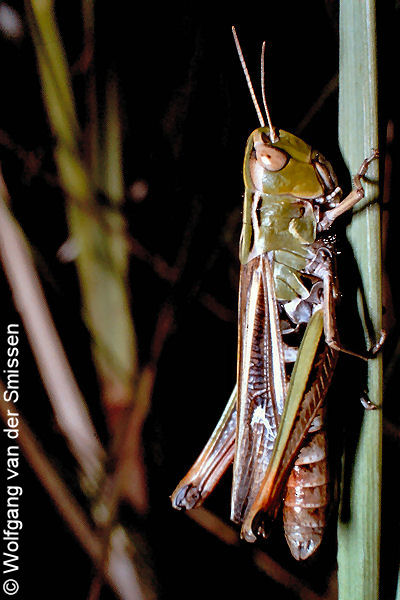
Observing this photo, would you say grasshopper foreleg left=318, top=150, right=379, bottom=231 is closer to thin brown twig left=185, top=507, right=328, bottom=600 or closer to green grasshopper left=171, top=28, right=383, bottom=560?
green grasshopper left=171, top=28, right=383, bottom=560

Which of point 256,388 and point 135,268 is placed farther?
point 135,268

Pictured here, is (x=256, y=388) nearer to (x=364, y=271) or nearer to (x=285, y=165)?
(x=364, y=271)

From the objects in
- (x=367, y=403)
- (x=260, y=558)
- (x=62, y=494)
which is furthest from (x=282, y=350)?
(x=260, y=558)

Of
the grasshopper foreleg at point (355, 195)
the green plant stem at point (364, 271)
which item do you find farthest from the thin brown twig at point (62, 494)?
the grasshopper foreleg at point (355, 195)

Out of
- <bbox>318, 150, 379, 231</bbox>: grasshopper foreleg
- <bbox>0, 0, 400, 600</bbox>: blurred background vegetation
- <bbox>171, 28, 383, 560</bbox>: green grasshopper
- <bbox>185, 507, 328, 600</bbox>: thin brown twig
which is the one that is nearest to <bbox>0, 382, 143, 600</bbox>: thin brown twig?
<bbox>0, 0, 400, 600</bbox>: blurred background vegetation

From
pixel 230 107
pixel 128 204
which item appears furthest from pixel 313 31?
pixel 128 204

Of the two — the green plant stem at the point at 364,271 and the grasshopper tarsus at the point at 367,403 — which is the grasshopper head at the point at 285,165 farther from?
the grasshopper tarsus at the point at 367,403

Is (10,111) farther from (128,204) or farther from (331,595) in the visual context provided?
(331,595)
